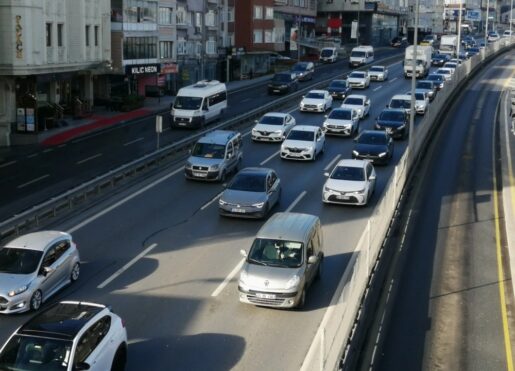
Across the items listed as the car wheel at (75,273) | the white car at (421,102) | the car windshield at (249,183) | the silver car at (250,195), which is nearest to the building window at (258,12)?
the white car at (421,102)

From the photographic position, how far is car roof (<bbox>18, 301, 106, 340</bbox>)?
13562 millimetres

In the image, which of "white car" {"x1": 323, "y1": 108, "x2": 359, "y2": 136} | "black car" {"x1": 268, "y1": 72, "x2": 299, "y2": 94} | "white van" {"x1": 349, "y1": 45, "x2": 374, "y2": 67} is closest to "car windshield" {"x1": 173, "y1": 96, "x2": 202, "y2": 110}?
"white car" {"x1": 323, "y1": 108, "x2": 359, "y2": 136}

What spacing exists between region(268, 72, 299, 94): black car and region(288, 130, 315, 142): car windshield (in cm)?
2516

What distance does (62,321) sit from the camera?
14.0 metres

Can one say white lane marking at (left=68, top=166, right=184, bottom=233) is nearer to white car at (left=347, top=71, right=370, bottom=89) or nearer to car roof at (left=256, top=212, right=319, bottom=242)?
car roof at (left=256, top=212, right=319, bottom=242)

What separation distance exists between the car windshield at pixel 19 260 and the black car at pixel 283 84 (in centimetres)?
4446

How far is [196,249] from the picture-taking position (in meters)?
22.8

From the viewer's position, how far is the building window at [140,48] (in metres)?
58.0

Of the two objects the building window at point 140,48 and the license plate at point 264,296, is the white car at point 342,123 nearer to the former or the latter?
the building window at point 140,48

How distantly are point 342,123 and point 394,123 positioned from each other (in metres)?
2.82

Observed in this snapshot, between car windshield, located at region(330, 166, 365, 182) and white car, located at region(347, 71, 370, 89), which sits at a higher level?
white car, located at region(347, 71, 370, 89)

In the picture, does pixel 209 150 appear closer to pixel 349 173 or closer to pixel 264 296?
pixel 349 173

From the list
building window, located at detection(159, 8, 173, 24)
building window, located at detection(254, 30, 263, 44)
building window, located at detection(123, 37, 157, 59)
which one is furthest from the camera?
building window, located at detection(254, 30, 263, 44)

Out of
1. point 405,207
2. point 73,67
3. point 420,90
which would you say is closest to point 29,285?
point 405,207
